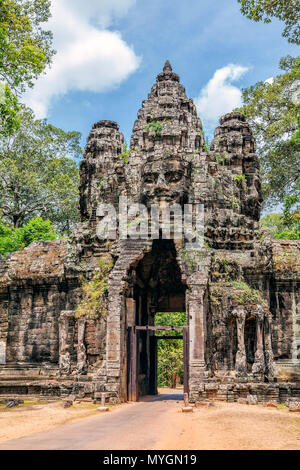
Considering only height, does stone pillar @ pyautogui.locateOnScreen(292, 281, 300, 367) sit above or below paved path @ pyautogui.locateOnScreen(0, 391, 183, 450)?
above

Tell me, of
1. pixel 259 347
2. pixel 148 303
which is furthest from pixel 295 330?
pixel 148 303

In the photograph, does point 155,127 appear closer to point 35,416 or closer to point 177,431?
point 35,416

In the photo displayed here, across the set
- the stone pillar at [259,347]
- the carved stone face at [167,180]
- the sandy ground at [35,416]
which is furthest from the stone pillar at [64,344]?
the stone pillar at [259,347]

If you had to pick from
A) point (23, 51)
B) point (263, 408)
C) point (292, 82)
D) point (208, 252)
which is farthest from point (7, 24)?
point (292, 82)

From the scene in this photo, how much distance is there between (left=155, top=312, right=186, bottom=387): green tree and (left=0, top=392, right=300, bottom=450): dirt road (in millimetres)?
19034

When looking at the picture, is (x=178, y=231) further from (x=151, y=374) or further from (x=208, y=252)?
(x=151, y=374)

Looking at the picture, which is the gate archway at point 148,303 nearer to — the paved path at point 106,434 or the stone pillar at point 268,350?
the stone pillar at point 268,350

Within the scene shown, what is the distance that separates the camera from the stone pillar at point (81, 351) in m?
14.9

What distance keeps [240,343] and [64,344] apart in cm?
559

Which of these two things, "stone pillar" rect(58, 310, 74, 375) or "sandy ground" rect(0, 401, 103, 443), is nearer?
"sandy ground" rect(0, 401, 103, 443)

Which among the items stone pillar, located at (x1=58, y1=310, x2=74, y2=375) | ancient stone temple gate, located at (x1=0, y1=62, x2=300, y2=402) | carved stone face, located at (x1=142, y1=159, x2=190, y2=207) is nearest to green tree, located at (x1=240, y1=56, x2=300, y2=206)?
ancient stone temple gate, located at (x1=0, y1=62, x2=300, y2=402)

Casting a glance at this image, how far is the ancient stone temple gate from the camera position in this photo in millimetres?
14547

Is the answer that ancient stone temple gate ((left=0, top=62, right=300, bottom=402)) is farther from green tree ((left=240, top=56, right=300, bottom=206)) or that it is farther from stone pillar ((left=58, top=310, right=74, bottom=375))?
green tree ((left=240, top=56, right=300, bottom=206))

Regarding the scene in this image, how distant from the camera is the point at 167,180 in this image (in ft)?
55.4
